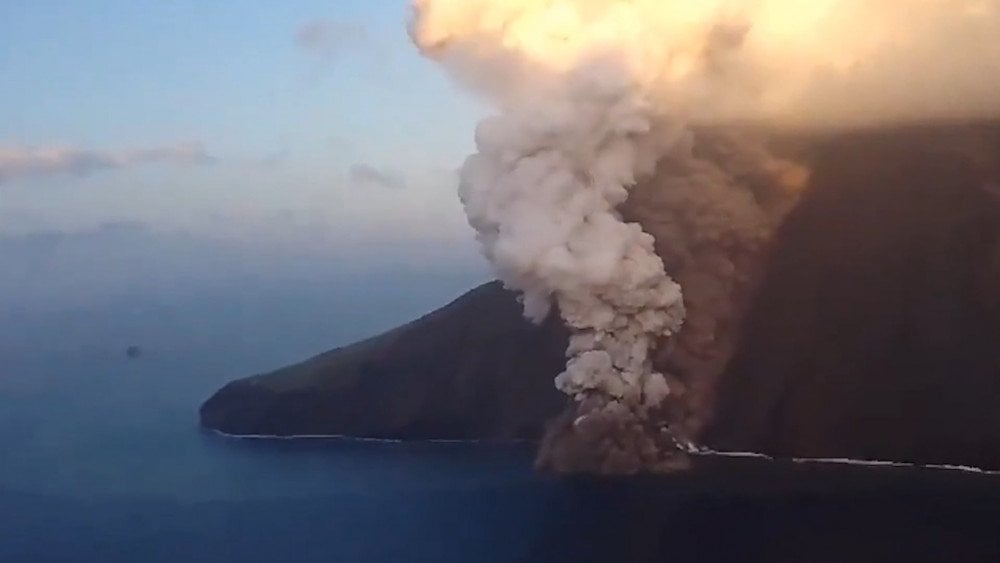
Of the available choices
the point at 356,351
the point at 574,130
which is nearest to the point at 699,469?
the point at 574,130

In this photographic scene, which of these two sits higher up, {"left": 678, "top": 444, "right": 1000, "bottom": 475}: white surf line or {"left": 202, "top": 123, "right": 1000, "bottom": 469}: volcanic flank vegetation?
{"left": 202, "top": 123, "right": 1000, "bottom": 469}: volcanic flank vegetation

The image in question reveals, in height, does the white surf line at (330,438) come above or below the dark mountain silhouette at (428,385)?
below

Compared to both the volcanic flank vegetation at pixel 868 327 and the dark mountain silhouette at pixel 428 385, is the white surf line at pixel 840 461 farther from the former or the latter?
the dark mountain silhouette at pixel 428 385

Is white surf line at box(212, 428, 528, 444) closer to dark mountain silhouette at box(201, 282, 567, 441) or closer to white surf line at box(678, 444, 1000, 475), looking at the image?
dark mountain silhouette at box(201, 282, 567, 441)

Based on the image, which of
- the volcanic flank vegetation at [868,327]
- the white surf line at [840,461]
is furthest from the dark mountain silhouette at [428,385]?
the white surf line at [840,461]

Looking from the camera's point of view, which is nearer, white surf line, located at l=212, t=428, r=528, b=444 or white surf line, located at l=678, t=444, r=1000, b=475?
white surf line, located at l=678, t=444, r=1000, b=475

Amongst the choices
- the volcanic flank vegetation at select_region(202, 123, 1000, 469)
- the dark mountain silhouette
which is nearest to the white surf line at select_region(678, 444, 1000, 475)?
the volcanic flank vegetation at select_region(202, 123, 1000, 469)

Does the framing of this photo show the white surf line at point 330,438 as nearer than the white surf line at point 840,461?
No

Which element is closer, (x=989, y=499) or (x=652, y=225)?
(x=989, y=499)

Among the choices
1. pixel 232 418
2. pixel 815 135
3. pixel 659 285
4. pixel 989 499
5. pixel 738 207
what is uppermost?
pixel 815 135

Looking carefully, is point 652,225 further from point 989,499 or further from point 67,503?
point 67,503

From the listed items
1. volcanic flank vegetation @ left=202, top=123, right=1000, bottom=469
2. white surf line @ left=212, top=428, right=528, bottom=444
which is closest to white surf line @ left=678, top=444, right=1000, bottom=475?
volcanic flank vegetation @ left=202, top=123, right=1000, bottom=469
